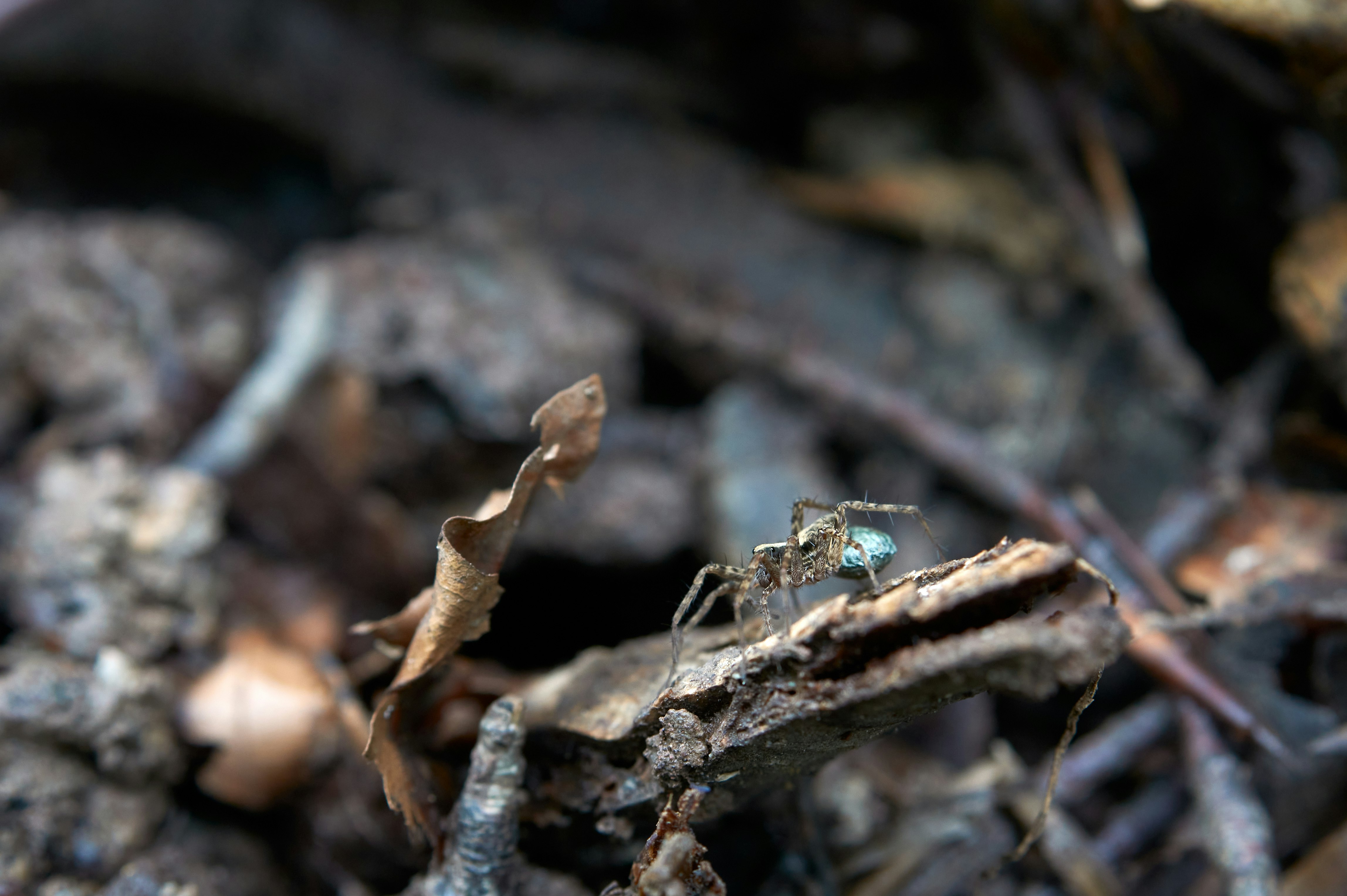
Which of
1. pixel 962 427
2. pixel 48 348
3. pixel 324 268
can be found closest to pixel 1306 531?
pixel 962 427

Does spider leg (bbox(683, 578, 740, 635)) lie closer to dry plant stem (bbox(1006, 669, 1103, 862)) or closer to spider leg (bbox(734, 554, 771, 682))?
spider leg (bbox(734, 554, 771, 682))

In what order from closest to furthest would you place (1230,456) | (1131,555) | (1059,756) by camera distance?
1. (1059,756)
2. (1131,555)
3. (1230,456)

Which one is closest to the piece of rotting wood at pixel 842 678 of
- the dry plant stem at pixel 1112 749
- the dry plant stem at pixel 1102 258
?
the dry plant stem at pixel 1112 749

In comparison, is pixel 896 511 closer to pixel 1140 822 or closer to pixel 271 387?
pixel 1140 822

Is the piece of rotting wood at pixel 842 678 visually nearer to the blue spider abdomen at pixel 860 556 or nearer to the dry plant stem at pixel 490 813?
the dry plant stem at pixel 490 813

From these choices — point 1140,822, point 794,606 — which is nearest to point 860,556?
point 794,606

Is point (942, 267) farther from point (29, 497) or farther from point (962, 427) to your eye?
point (29, 497)

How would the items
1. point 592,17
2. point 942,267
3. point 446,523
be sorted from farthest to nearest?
point 592,17 → point 942,267 → point 446,523
